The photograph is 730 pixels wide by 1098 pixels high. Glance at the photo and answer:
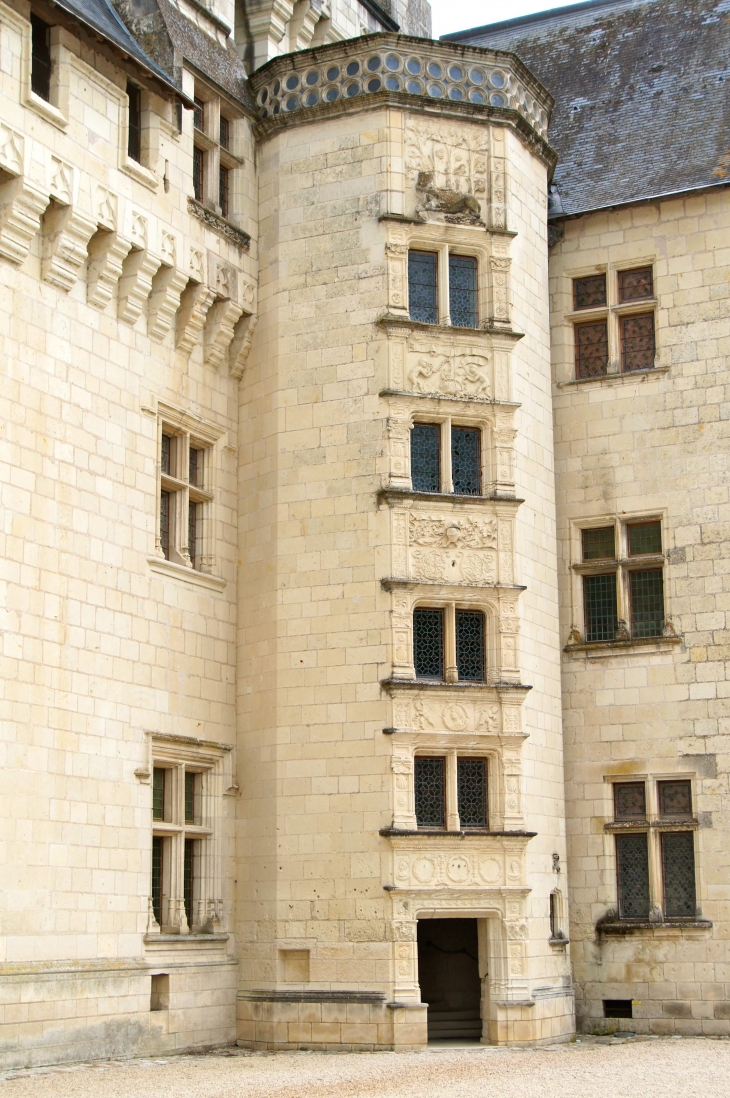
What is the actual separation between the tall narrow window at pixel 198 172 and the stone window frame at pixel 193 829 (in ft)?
20.6

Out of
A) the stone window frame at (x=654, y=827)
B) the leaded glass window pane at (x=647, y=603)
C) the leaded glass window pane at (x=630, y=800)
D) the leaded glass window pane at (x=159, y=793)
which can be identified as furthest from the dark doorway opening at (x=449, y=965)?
the leaded glass window pane at (x=647, y=603)

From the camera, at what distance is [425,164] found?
18.7 metres

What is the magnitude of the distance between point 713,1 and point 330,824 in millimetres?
12783

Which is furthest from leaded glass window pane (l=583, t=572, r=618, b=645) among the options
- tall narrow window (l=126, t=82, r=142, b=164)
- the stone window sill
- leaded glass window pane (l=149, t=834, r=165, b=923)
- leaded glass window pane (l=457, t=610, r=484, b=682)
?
tall narrow window (l=126, t=82, r=142, b=164)

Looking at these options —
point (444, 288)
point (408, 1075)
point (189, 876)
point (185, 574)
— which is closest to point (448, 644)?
point (185, 574)

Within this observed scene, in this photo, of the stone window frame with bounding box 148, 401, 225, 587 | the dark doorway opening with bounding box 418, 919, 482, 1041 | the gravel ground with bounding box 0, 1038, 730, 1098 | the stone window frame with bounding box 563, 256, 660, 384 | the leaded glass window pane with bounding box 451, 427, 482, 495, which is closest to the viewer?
the gravel ground with bounding box 0, 1038, 730, 1098

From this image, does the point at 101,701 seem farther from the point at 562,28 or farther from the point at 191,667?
the point at 562,28

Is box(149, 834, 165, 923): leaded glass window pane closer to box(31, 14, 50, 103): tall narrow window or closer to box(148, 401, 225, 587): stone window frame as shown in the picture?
box(148, 401, 225, 587): stone window frame

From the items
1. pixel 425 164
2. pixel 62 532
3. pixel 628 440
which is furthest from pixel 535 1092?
pixel 425 164

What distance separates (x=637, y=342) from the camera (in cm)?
2019

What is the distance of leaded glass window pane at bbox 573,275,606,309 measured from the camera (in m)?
20.6

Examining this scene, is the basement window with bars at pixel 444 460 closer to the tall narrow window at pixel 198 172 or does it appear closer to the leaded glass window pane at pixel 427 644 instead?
the leaded glass window pane at pixel 427 644

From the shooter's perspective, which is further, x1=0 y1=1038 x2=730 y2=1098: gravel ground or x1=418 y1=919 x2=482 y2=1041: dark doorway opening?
x1=418 y1=919 x2=482 y2=1041: dark doorway opening

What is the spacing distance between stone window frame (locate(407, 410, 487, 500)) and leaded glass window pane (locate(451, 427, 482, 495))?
0.05m
